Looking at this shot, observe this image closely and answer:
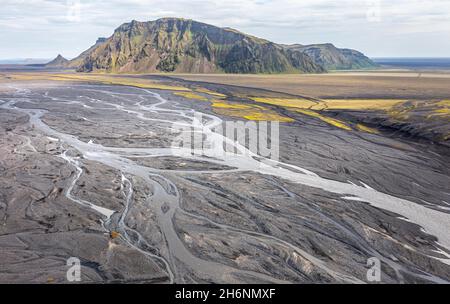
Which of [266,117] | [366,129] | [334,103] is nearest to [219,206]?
[266,117]

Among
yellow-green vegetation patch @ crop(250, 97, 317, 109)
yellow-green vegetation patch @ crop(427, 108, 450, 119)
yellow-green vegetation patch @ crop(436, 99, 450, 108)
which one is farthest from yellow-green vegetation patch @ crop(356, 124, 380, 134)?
yellow-green vegetation patch @ crop(436, 99, 450, 108)

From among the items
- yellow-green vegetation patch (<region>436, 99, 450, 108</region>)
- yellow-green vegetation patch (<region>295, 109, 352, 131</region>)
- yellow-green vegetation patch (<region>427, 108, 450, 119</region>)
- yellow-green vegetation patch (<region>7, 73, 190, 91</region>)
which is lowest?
yellow-green vegetation patch (<region>295, 109, 352, 131</region>)

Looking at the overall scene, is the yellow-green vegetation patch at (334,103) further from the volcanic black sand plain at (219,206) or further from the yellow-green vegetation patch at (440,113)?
the volcanic black sand plain at (219,206)

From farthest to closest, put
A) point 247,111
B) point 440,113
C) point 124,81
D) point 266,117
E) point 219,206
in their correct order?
point 124,81 < point 247,111 < point 266,117 < point 440,113 < point 219,206

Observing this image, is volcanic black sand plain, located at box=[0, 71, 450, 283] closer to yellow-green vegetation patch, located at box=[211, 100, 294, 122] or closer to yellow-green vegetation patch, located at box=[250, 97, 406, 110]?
yellow-green vegetation patch, located at box=[211, 100, 294, 122]

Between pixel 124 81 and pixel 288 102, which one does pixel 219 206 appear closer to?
pixel 288 102

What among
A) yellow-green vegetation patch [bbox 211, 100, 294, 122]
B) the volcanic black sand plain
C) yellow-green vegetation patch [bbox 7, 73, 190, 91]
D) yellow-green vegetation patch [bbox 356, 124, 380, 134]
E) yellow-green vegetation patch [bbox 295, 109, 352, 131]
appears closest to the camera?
the volcanic black sand plain

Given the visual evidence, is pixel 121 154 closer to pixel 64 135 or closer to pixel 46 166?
pixel 46 166

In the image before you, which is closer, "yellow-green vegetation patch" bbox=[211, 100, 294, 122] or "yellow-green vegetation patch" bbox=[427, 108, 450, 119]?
"yellow-green vegetation patch" bbox=[427, 108, 450, 119]
